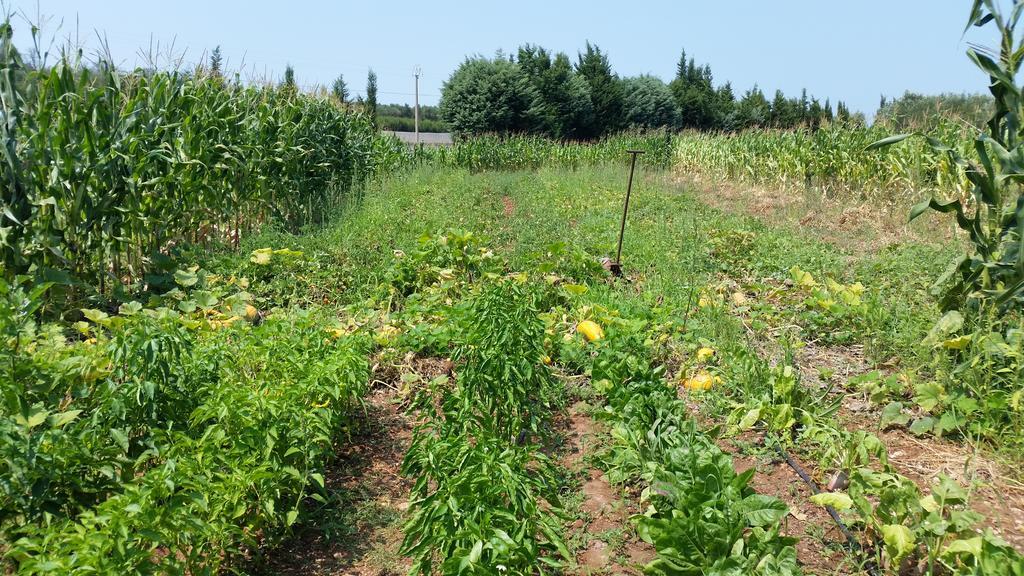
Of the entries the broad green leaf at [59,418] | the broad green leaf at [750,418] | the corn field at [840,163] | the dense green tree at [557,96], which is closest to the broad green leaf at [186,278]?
the broad green leaf at [59,418]

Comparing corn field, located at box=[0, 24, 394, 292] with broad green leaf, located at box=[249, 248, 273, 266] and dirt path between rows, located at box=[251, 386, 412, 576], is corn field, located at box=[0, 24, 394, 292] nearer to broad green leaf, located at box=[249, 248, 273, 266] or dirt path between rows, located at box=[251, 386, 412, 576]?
broad green leaf, located at box=[249, 248, 273, 266]

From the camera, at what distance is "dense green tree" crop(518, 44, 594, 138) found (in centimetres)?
4066

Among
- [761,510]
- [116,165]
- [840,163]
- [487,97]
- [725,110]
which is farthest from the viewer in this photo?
[725,110]

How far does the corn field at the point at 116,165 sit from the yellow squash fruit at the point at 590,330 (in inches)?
163

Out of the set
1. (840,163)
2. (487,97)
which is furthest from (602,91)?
(840,163)

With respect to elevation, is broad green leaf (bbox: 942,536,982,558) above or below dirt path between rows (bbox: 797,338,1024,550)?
above

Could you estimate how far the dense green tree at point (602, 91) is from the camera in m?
46.6

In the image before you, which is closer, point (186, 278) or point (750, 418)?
point (750, 418)

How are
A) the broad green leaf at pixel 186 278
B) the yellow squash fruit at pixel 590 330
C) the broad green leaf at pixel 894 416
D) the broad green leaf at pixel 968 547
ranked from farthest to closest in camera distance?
the broad green leaf at pixel 186 278, the yellow squash fruit at pixel 590 330, the broad green leaf at pixel 894 416, the broad green leaf at pixel 968 547

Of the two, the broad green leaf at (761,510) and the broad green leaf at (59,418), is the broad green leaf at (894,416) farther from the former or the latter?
the broad green leaf at (59,418)

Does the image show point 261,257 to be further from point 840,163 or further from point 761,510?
point 840,163

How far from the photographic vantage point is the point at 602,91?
46688 millimetres

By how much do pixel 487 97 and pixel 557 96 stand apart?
652 cm

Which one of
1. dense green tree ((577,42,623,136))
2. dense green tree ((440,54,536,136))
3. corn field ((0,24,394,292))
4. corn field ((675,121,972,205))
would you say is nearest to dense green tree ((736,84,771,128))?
dense green tree ((577,42,623,136))
